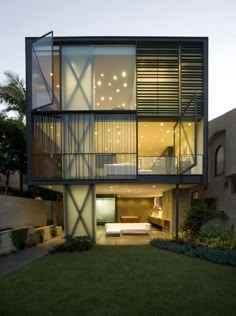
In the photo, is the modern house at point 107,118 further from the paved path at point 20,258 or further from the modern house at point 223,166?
the paved path at point 20,258

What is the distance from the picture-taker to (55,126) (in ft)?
40.3

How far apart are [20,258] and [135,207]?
15805mm

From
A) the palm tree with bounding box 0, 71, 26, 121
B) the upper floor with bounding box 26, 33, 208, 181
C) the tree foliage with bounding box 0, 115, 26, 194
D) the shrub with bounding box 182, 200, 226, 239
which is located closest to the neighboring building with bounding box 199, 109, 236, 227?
the shrub with bounding box 182, 200, 226, 239

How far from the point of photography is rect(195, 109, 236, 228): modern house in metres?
12.1

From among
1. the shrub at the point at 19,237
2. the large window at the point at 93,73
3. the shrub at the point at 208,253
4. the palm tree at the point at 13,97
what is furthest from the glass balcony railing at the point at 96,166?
the palm tree at the point at 13,97

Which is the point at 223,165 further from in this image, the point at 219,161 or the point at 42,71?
the point at 42,71

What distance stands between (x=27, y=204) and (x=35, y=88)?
5.95 metres

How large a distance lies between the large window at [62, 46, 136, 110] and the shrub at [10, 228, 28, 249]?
5.86m

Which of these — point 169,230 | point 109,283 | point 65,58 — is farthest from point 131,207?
point 109,283

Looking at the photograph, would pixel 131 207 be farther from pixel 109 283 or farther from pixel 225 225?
pixel 109 283

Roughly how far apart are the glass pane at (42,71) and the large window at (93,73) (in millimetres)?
1257

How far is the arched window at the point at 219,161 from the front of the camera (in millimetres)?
13297

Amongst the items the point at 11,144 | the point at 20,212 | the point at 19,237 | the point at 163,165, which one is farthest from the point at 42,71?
the point at 11,144

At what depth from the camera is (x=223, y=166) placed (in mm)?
13062
